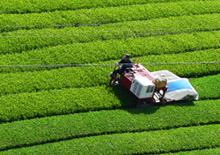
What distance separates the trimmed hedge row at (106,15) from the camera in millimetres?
25688

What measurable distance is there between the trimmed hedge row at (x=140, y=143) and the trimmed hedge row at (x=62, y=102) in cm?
217

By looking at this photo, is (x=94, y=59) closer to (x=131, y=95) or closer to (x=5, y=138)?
(x=131, y=95)

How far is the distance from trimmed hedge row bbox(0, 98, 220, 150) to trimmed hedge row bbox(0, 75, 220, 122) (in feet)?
1.16

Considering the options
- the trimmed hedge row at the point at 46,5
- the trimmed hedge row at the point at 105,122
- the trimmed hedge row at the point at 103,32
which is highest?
the trimmed hedge row at the point at 46,5

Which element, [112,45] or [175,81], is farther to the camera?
[112,45]

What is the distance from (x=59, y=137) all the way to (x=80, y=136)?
1.12 meters

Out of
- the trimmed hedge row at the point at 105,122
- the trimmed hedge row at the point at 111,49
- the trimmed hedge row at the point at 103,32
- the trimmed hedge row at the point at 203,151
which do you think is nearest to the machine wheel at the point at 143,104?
the trimmed hedge row at the point at 105,122

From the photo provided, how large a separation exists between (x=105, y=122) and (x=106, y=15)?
36.3 ft

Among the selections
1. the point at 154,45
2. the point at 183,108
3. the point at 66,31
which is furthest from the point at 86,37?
the point at 183,108

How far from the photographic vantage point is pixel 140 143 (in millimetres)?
18516

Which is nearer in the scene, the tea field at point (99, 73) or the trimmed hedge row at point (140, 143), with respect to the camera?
the trimmed hedge row at point (140, 143)

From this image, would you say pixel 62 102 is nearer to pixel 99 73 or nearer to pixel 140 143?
pixel 99 73

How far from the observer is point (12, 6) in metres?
27.0

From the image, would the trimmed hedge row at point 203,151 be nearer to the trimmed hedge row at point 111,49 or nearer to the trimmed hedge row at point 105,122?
the trimmed hedge row at point 105,122
